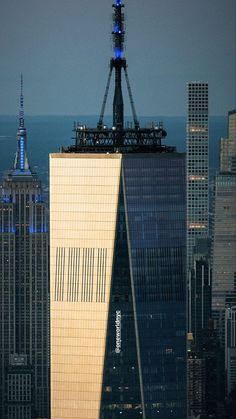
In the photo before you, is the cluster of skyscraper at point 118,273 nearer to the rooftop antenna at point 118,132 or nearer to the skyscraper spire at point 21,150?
the rooftop antenna at point 118,132

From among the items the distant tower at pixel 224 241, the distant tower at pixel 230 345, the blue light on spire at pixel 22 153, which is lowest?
the distant tower at pixel 230 345

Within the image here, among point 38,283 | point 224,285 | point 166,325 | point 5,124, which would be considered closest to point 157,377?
point 166,325

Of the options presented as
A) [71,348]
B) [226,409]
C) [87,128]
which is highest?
[87,128]

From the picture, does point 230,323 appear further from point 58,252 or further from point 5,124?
point 58,252

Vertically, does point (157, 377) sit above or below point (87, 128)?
below

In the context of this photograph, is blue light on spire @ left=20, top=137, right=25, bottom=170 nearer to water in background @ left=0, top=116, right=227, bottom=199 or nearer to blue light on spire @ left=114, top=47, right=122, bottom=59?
water in background @ left=0, top=116, right=227, bottom=199

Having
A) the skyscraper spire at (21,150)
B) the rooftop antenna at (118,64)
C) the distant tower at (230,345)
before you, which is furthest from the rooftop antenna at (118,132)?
the distant tower at (230,345)

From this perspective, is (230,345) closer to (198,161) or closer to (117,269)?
(198,161)

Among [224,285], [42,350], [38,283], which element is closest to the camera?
[42,350]
